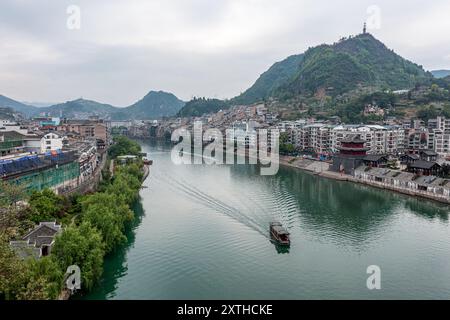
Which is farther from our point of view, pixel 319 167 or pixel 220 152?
pixel 220 152

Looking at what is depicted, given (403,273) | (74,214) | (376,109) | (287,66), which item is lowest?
(403,273)

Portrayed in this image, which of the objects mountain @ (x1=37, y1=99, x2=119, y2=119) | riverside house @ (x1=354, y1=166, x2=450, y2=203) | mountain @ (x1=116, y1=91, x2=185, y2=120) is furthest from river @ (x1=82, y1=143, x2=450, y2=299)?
mountain @ (x1=116, y1=91, x2=185, y2=120)

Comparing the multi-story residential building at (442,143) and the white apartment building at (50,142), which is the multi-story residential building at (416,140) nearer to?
the multi-story residential building at (442,143)

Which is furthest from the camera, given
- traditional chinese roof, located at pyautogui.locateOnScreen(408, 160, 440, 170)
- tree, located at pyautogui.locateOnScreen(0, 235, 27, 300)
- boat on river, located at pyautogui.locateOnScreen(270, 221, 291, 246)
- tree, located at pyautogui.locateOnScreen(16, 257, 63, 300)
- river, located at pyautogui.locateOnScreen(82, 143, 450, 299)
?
traditional chinese roof, located at pyautogui.locateOnScreen(408, 160, 440, 170)

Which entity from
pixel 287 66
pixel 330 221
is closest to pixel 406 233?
pixel 330 221

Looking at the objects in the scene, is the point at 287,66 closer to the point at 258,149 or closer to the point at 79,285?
the point at 258,149

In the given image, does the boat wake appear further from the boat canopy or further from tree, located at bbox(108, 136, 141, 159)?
tree, located at bbox(108, 136, 141, 159)
